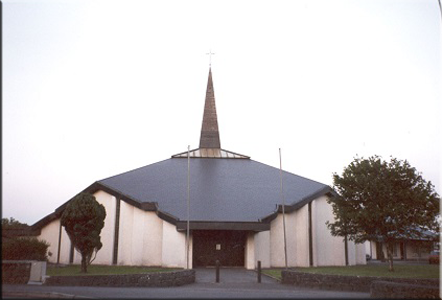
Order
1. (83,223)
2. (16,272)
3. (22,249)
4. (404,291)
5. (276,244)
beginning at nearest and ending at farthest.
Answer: (404,291) → (16,272) → (83,223) → (22,249) → (276,244)

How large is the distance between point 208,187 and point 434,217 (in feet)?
47.1

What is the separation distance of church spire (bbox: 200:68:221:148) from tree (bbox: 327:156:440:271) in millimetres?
17797

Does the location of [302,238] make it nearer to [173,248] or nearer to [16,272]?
[173,248]

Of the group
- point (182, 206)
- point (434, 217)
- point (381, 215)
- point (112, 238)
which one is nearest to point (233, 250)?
point (182, 206)

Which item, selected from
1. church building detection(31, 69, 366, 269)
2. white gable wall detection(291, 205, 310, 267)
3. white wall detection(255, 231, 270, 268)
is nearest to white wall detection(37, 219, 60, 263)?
church building detection(31, 69, 366, 269)

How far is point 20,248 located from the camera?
19812mm

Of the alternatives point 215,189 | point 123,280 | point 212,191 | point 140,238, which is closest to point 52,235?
point 140,238

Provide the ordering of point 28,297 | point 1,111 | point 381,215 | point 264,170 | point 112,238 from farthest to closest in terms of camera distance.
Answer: point 264,170 → point 112,238 → point 381,215 → point 28,297 → point 1,111

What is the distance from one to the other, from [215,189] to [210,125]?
1281cm

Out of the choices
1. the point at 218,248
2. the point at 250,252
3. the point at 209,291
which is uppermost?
the point at 218,248

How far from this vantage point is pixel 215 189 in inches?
1173

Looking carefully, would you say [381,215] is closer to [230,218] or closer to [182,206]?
[230,218]

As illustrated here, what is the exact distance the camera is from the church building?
1018 inches

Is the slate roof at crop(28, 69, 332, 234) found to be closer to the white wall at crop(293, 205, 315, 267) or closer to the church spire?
the white wall at crop(293, 205, 315, 267)
